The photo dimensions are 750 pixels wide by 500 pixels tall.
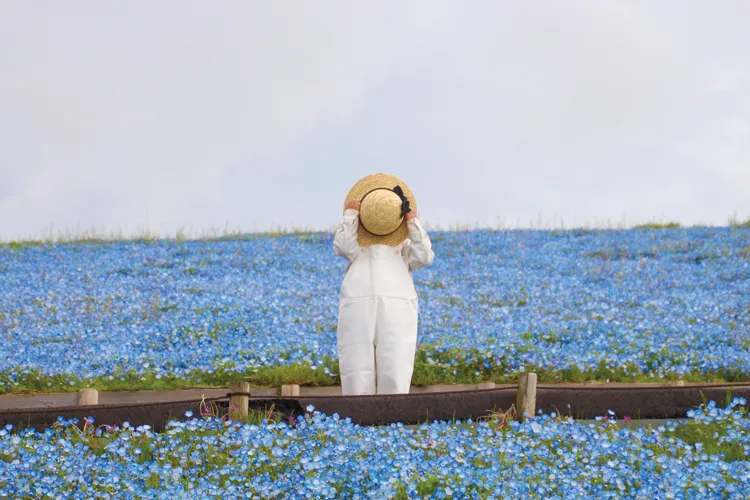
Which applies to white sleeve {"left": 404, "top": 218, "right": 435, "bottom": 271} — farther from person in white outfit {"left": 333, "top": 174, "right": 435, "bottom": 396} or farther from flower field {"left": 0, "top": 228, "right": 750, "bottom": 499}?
flower field {"left": 0, "top": 228, "right": 750, "bottom": 499}

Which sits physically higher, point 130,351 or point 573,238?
point 573,238

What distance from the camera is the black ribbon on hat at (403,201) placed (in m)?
8.96

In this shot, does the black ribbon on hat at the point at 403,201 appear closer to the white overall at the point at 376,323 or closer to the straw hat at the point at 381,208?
the straw hat at the point at 381,208

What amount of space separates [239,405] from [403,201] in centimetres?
244

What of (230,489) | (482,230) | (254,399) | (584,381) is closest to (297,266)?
(482,230)

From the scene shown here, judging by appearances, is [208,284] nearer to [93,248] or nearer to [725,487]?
[93,248]

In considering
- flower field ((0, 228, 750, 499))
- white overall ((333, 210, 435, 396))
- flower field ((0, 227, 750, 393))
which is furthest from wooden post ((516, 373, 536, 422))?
flower field ((0, 227, 750, 393))

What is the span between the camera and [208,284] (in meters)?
18.6

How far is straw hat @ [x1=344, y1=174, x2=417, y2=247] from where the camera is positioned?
8883 millimetres

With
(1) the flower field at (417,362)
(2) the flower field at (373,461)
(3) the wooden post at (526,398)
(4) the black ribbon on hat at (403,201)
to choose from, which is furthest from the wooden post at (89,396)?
(3) the wooden post at (526,398)

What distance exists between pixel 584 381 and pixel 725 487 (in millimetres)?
5893

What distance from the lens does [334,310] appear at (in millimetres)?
16453

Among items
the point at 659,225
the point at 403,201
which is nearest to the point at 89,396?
the point at 403,201

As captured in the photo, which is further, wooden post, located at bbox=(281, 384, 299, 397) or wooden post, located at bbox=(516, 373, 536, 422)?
wooden post, located at bbox=(281, 384, 299, 397)
